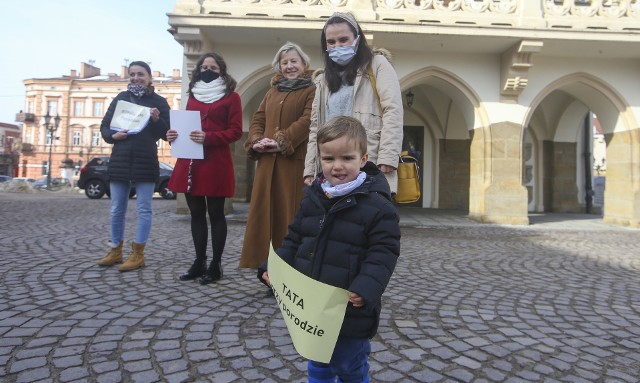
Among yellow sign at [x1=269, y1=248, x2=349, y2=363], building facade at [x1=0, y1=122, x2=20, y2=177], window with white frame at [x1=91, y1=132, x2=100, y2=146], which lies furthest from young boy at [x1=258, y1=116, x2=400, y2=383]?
building facade at [x1=0, y1=122, x2=20, y2=177]

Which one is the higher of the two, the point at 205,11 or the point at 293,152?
the point at 205,11

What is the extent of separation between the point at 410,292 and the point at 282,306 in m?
2.42

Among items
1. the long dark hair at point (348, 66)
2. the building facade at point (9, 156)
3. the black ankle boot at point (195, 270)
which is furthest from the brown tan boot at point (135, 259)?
the building facade at point (9, 156)

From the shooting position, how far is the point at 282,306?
160cm

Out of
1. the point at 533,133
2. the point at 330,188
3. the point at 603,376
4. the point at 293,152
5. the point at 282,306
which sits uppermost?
the point at 533,133

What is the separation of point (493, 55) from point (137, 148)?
924cm

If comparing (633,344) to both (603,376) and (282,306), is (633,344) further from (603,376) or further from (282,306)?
(282,306)

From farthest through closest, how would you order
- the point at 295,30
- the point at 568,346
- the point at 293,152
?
the point at 295,30 < the point at 293,152 < the point at 568,346

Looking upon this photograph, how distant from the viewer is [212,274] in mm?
3793

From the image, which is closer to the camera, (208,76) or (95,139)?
(208,76)

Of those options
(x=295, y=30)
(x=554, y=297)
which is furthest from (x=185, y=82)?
(x=554, y=297)

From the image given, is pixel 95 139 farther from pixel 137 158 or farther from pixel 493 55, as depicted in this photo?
pixel 137 158

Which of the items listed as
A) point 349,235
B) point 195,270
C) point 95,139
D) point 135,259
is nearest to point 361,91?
point 349,235

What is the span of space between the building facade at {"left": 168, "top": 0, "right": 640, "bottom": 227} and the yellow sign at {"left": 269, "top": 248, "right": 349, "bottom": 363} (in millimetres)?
8710
